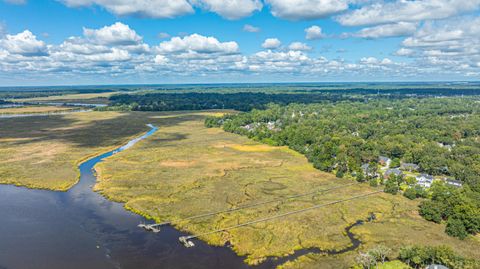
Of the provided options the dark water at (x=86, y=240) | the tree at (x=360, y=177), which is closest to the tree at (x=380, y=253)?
the dark water at (x=86, y=240)

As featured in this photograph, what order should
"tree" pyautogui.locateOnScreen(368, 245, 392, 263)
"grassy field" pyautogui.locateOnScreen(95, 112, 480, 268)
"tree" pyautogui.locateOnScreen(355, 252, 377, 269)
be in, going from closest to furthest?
"tree" pyautogui.locateOnScreen(355, 252, 377, 269) < "tree" pyautogui.locateOnScreen(368, 245, 392, 263) < "grassy field" pyautogui.locateOnScreen(95, 112, 480, 268)

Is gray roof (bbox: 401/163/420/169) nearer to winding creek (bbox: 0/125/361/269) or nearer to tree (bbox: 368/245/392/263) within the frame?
winding creek (bbox: 0/125/361/269)

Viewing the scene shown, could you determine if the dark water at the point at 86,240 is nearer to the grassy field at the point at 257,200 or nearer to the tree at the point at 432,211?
the grassy field at the point at 257,200

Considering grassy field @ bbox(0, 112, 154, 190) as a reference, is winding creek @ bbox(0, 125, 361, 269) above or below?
below

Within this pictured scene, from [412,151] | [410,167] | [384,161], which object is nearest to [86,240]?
[384,161]

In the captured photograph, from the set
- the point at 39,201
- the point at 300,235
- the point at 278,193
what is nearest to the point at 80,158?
the point at 39,201

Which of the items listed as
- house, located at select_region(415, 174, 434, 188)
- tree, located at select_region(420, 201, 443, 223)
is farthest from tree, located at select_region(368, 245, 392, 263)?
house, located at select_region(415, 174, 434, 188)

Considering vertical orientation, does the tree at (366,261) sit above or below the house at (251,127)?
below
